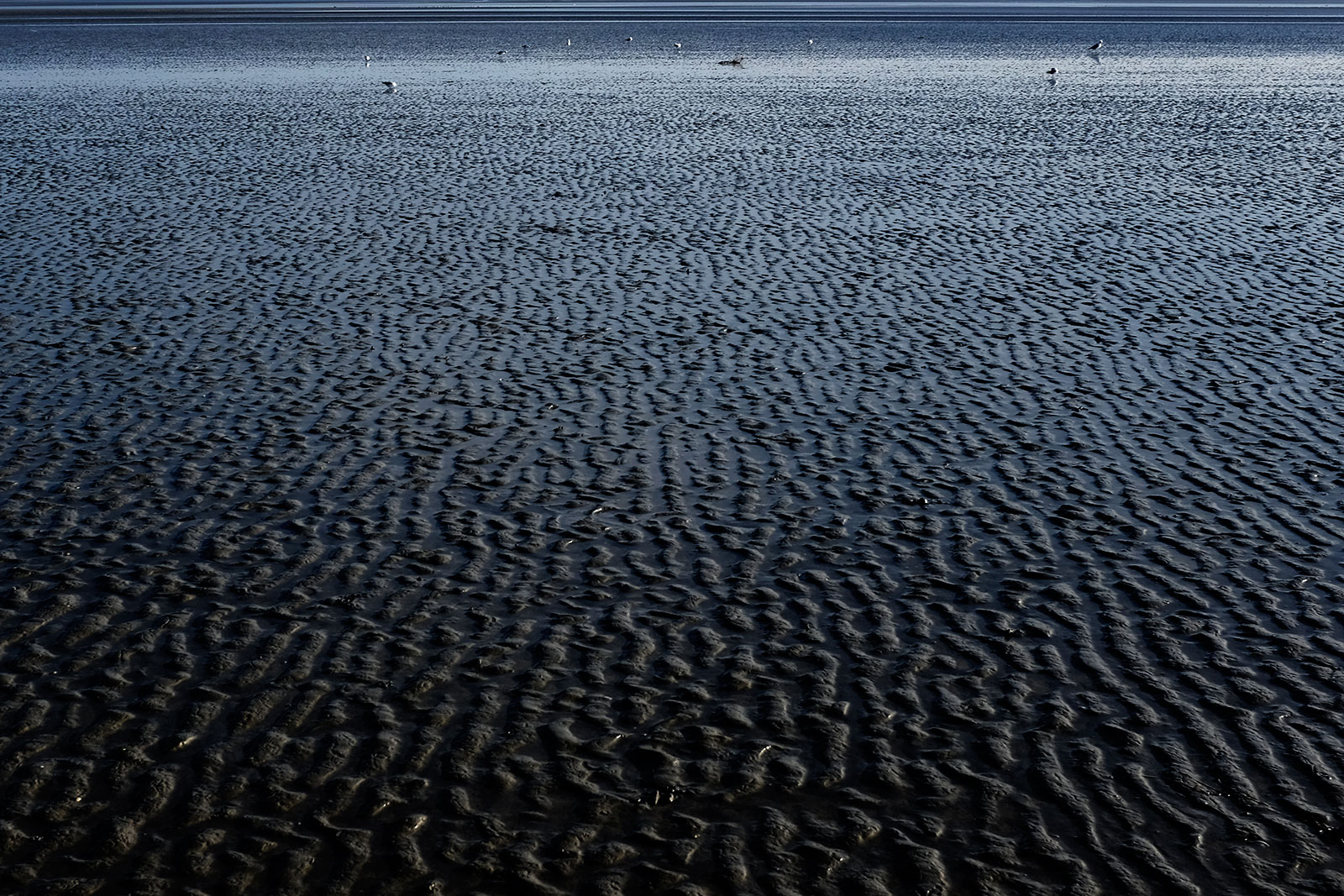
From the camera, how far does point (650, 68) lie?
8350cm

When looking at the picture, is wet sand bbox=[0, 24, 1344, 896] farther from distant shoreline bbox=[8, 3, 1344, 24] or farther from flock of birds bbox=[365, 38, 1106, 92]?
distant shoreline bbox=[8, 3, 1344, 24]

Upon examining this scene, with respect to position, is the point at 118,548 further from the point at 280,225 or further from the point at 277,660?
the point at 280,225

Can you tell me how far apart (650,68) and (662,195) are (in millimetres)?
46826

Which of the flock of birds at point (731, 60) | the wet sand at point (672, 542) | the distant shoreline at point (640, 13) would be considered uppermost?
the distant shoreline at point (640, 13)

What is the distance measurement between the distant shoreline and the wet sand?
112 metres

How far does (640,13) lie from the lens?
15500 cm

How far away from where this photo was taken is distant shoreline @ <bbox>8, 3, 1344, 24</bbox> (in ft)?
458

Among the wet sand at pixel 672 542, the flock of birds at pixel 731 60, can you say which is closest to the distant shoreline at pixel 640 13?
the flock of birds at pixel 731 60

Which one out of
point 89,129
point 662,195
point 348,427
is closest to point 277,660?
point 348,427

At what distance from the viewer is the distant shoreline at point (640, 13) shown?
458 ft

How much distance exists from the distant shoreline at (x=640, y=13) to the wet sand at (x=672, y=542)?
112 m

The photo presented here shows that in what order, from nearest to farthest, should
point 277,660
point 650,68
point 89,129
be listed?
point 277,660
point 89,129
point 650,68

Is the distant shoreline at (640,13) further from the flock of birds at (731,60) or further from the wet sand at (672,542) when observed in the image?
the wet sand at (672,542)

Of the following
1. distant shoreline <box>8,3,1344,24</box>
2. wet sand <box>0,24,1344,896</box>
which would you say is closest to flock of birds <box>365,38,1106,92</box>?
wet sand <box>0,24,1344,896</box>
